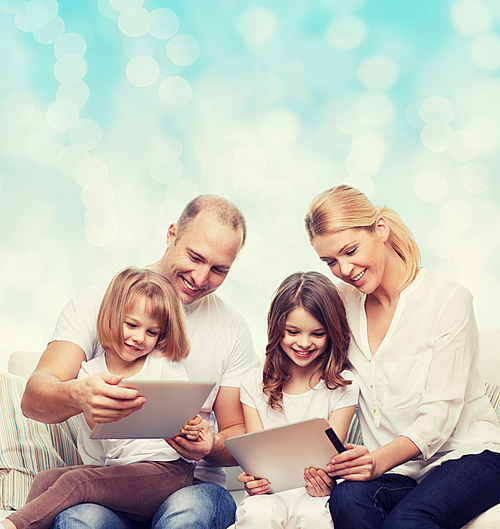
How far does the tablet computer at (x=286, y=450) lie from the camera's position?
4.40 ft

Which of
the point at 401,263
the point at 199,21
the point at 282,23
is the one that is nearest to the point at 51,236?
the point at 199,21

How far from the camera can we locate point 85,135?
2.92 m

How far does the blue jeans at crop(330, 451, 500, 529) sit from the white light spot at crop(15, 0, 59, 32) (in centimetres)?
278

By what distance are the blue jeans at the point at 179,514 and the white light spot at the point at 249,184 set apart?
1.77 metres

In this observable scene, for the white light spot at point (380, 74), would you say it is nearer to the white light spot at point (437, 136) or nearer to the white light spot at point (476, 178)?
the white light spot at point (437, 136)

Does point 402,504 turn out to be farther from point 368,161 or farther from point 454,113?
point 454,113

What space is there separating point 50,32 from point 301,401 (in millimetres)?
2437

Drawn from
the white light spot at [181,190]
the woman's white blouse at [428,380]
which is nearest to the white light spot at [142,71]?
the white light spot at [181,190]

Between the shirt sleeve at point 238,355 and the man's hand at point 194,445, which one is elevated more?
the shirt sleeve at point 238,355

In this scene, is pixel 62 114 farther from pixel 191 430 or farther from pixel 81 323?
pixel 191 430

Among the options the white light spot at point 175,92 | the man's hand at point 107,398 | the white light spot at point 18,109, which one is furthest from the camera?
the white light spot at point 175,92

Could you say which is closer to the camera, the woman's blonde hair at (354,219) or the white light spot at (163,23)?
the woman's blonde hair at (354,219)

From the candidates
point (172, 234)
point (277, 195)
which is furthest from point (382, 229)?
point (277, 195)

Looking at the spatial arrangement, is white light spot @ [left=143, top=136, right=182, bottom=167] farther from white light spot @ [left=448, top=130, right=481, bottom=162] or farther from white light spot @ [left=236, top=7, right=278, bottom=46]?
white light spot @ [left=448, top=130, right=481, bottom=162]
